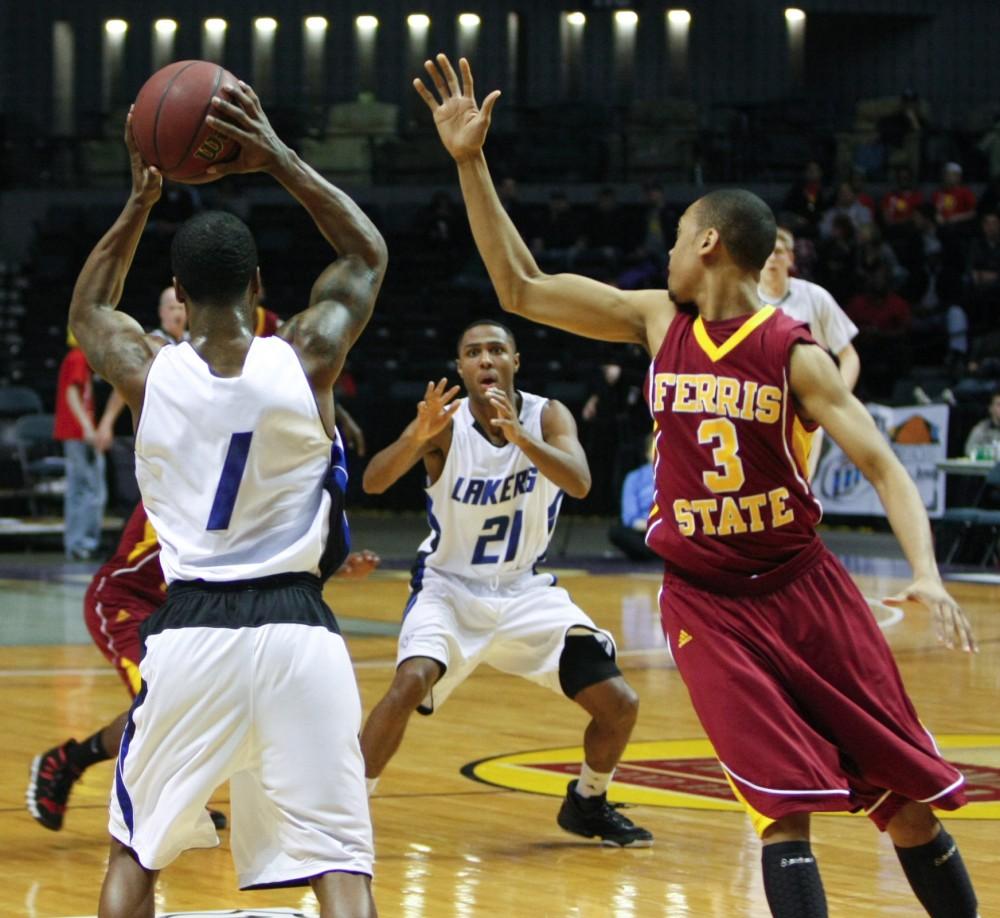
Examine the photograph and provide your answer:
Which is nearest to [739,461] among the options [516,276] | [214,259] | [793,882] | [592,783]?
[516,276]

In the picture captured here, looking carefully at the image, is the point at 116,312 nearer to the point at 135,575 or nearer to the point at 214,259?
the point at 214,259

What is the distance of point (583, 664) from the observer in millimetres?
6195

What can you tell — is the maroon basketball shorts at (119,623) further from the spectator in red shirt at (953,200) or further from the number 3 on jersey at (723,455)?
the spectator in red shirt at (953,200)

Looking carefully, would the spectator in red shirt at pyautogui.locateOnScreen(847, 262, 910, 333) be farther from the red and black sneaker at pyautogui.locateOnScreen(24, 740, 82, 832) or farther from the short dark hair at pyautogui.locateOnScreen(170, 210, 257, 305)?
the short dark hair at pyautogui.locateOnScreen(170, 210, 257, 305)

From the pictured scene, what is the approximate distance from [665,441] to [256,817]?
1.26 m

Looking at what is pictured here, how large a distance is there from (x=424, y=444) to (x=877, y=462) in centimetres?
267

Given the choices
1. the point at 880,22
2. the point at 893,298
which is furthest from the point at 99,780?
the point at 880,22

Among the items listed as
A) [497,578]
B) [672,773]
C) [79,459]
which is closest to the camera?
[497,578]

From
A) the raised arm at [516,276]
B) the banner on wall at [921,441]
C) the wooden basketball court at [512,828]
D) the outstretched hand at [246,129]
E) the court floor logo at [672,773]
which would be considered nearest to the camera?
the outstretched hand at [246,129]

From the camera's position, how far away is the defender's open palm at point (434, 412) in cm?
606

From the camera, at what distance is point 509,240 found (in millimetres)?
4684

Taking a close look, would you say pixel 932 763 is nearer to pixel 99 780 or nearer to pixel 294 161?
pixel 294 161

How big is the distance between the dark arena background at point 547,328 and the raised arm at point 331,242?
1774 millimetres

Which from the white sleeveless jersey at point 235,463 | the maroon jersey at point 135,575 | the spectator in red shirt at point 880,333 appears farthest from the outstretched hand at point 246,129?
the spectator in red shirt at point 880,333
